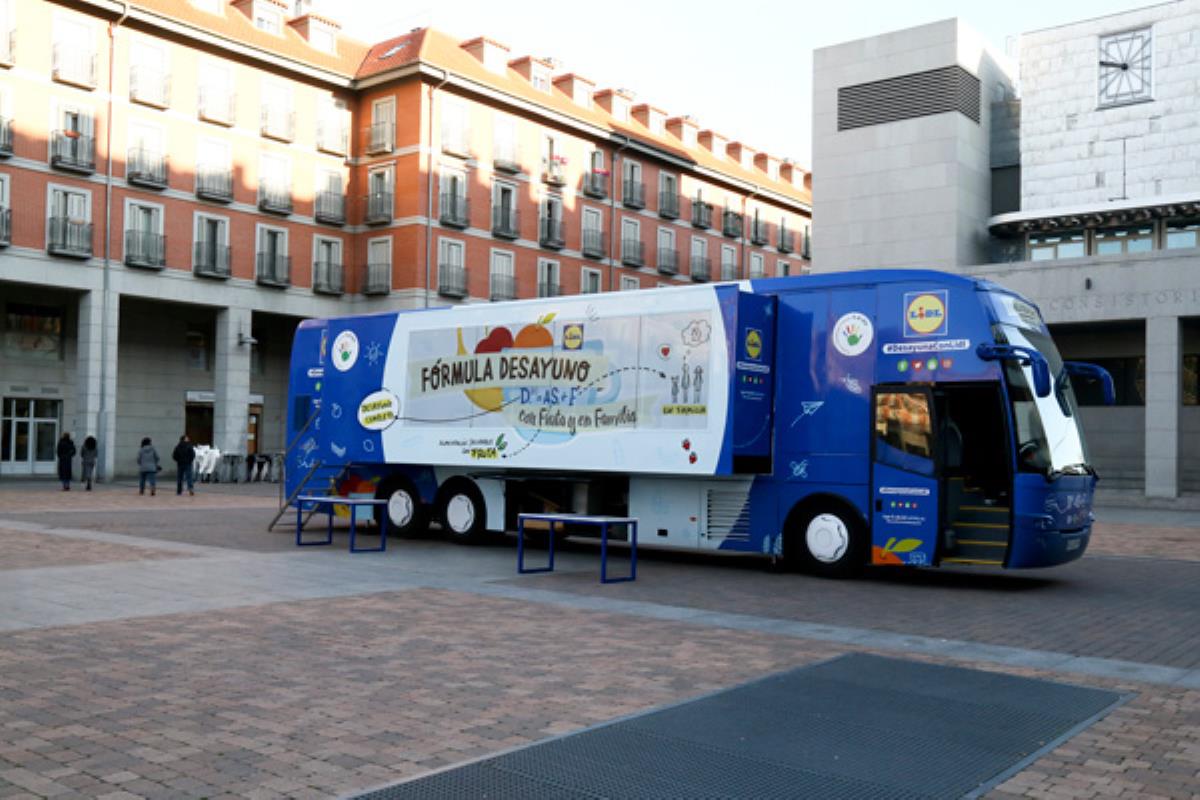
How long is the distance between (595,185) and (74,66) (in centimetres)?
2301

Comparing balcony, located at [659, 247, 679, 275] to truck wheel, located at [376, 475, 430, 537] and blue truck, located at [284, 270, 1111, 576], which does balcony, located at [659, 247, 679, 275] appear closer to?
truck wheel, located at [376, 475, 430, 537]

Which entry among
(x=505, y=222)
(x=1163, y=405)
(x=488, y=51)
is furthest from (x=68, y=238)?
(x=1163, y=405)

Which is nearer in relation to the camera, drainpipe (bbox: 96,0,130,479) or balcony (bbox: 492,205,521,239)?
drainpipe (bbox: 96,0,130,479)

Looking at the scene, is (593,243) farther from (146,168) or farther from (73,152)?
(73,152)

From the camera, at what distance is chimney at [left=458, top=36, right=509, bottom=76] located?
47.7 meters

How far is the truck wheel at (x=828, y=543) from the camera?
43.5 feet

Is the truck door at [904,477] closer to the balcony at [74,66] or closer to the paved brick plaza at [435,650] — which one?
the paved brick plaza at [435,650]

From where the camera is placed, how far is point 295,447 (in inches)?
771

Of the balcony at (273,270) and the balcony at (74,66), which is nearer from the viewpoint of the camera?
the balcony at (74,66)

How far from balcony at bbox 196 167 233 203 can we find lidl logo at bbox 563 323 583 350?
28.1 m

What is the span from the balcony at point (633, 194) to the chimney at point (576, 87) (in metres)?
4.22

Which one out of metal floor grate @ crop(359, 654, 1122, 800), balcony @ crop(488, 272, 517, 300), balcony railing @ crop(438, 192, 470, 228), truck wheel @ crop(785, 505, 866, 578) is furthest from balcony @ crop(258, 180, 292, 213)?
metal floor grate @ crop(359, 654, 1122, 800)

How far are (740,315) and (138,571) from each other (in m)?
7.56

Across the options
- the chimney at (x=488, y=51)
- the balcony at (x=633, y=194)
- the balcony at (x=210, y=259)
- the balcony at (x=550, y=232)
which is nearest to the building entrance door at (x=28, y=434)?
the balcony at (x=210, y=259)
